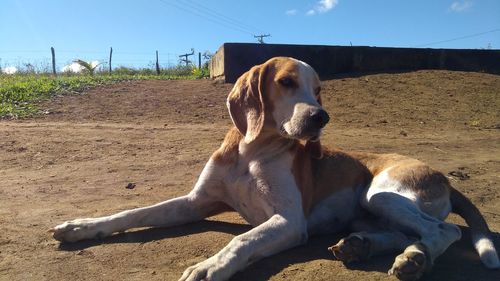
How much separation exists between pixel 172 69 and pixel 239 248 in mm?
27203

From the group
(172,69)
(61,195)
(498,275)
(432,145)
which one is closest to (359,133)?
(432,145)

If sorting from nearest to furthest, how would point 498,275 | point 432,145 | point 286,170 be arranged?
point 498,275 → point 286,170 → point 432,145

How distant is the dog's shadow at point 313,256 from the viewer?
311 centimetres

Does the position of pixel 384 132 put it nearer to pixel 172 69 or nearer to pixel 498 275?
pixel 498 275

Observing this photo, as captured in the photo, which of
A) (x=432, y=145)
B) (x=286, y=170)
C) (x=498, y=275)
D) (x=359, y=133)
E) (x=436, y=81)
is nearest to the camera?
(x=498, y=275)

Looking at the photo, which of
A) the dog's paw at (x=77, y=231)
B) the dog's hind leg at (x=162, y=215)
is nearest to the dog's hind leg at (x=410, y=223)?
the dog's hind leg at (x=162, y=215)

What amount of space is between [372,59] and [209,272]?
1249cm

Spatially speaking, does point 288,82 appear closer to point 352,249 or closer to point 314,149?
point 314,149

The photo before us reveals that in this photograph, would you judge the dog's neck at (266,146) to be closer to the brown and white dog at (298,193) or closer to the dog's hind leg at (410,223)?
the brown and white dog at (298,193)

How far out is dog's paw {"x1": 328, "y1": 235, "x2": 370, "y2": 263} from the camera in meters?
3.25

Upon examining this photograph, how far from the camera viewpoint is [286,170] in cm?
386

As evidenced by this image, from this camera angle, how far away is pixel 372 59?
14.5 m

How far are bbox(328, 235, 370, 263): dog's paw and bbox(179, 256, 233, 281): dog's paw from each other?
2.35 ft

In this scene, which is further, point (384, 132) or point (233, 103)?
point (384, 132)
